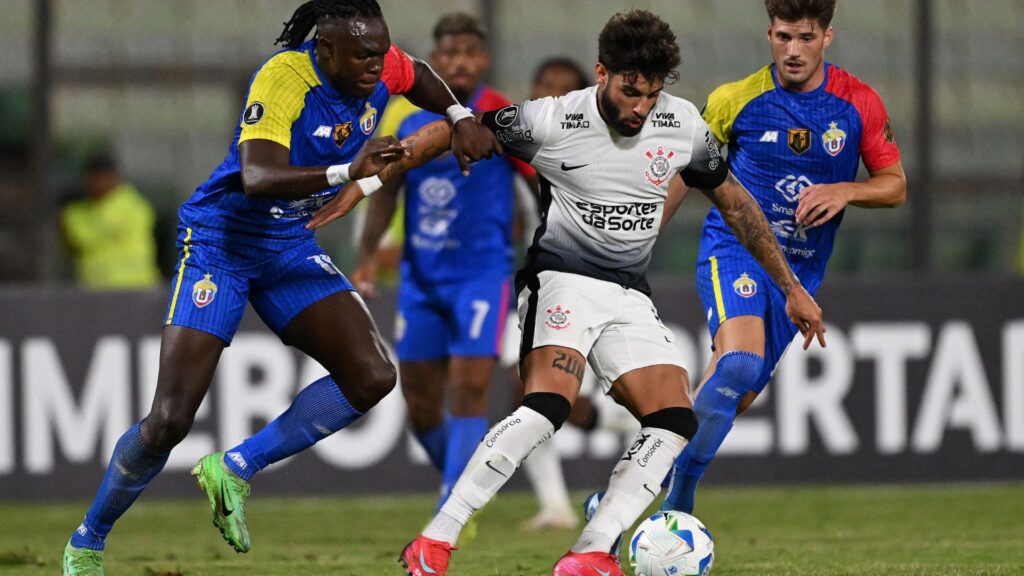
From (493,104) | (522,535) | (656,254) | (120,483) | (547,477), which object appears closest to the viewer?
(120,483)

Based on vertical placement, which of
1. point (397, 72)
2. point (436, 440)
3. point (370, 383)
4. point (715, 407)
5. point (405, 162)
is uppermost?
point (397, 72)

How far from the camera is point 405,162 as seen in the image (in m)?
6.09

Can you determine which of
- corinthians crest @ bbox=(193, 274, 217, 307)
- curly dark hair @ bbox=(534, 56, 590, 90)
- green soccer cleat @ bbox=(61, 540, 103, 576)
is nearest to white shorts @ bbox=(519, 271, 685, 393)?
corinthians crest @ bbox=(193, 274, 217, 307)

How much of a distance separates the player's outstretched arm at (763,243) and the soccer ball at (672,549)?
0.94 m

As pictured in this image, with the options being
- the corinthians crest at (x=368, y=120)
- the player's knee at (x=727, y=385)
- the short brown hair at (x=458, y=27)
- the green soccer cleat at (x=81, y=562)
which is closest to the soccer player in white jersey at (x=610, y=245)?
the corinthians crest at (x=368, y=120)

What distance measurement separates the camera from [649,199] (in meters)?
6.18

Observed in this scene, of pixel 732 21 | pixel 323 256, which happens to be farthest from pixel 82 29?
pixel 323 256

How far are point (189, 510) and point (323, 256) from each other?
413 cm

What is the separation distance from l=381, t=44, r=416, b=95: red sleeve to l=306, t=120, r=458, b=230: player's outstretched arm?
35cm

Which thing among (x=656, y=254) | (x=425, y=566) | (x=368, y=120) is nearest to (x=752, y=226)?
(x=368, y=120)

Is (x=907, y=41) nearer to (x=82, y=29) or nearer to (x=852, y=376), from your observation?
(x=852, y=376)

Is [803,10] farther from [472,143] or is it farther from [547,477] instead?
[547,477]

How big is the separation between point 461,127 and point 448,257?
96.0 inches

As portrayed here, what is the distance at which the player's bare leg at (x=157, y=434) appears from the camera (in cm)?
613
